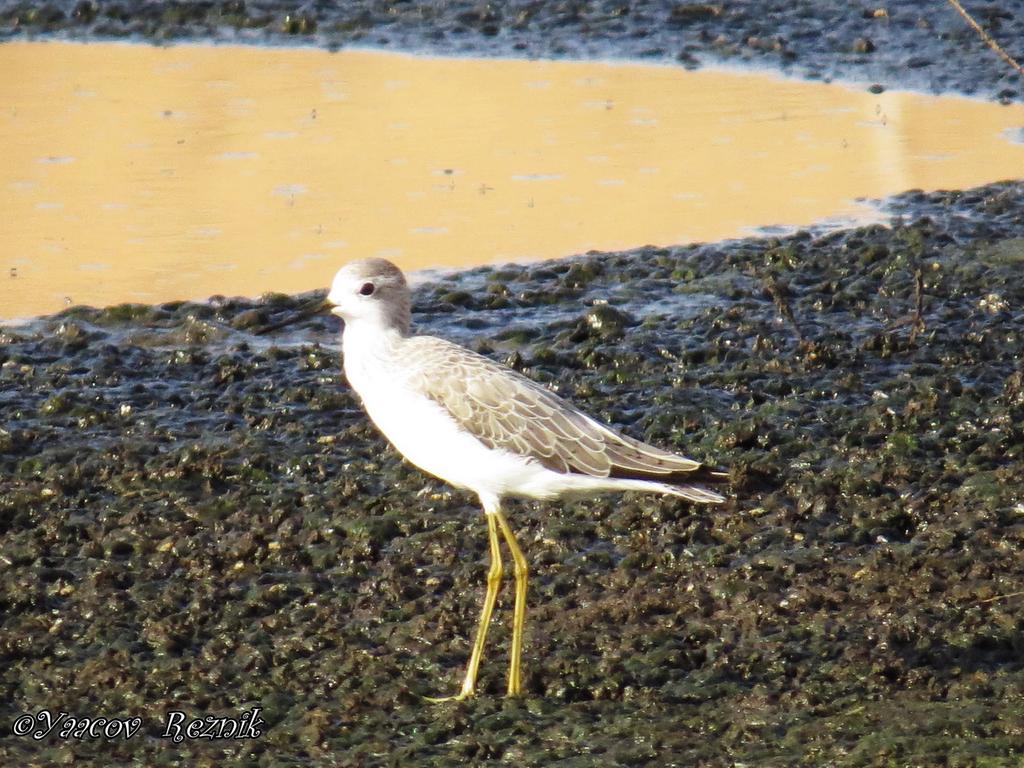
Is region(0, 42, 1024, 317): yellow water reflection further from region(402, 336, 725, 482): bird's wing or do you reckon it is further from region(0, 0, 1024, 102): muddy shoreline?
region(402, 336, 725, 482): bird's wing

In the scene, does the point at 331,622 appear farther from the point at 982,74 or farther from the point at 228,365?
the point at 982,74

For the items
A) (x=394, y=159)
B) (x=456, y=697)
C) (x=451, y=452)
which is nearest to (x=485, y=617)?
(x=456, y=697)

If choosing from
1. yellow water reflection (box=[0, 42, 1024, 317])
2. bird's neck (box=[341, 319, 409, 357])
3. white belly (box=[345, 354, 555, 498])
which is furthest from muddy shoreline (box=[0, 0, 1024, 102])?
white belly (box=[345, 354, 555, 498])

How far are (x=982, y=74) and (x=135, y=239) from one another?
7.68 meters

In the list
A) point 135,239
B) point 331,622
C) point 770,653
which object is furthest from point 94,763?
point 135,239

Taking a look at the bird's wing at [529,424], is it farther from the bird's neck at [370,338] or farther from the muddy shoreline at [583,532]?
the muddy shoreline at [583,532]

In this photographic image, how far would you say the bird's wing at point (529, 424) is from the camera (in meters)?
6.05

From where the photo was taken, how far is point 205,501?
753 centimetres

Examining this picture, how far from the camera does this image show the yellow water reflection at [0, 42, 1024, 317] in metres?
11.1

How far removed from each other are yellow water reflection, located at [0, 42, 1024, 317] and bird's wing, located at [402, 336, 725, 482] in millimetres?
4368

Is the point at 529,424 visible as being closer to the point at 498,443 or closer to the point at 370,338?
the point at 498,443

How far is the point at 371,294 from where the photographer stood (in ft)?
21.6

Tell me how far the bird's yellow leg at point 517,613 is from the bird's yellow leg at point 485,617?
0.06 metres

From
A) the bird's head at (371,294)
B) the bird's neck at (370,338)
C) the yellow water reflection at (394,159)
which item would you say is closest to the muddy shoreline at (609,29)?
the yellow water reflection at (394,159)
